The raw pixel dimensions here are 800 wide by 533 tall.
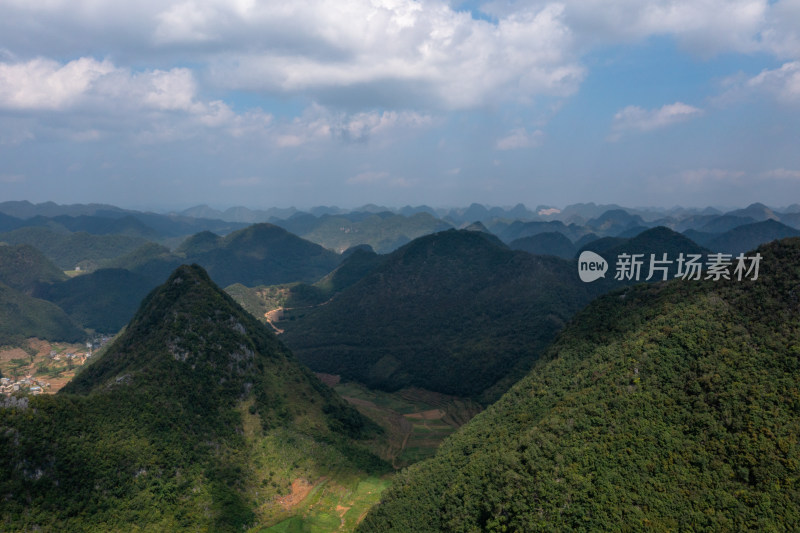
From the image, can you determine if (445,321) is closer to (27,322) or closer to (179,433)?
(179,433)

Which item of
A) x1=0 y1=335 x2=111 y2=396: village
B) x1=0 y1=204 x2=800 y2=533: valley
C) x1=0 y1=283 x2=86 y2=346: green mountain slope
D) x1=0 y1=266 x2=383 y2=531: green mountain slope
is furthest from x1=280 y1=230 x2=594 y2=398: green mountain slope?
x1=0 y1=283 x2=86 y2=346: green mountain slope

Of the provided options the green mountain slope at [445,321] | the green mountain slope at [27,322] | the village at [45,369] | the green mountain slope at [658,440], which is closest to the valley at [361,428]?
the green mountain slope at [658,440]

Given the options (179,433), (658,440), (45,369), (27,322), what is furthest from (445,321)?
(27,322)

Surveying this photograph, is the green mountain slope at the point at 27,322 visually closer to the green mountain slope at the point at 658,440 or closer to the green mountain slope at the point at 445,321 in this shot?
the green mountain slope at the point at 445,321

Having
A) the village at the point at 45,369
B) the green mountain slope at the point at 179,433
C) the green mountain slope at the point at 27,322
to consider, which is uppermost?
the green mountain slope at the point at 179,433

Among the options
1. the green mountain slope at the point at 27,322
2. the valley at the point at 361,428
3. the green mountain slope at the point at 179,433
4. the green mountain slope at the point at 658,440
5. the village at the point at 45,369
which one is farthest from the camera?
the green mountain slope at the point at 27,322

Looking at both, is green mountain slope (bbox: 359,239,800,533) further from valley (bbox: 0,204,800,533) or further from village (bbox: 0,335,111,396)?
village (bbox: 0,335,111,396)
